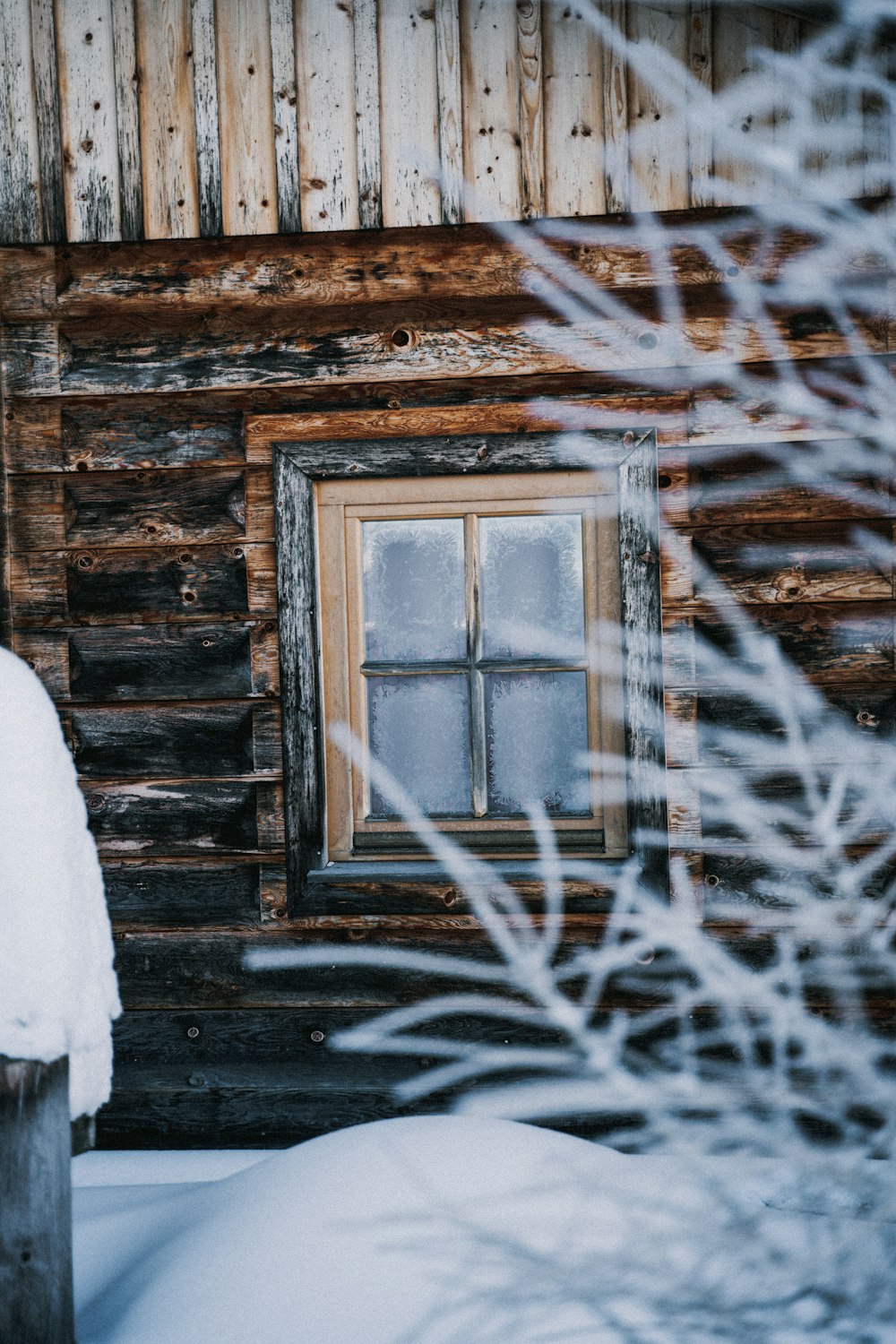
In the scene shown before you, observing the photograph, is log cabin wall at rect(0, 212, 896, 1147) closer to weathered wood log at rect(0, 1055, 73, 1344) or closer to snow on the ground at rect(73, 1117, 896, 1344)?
snow on the ground at rect(73, 1117, 896, 1344)

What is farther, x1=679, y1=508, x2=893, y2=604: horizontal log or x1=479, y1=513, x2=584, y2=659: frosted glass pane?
x1=479, y1=513, x2=584, y2=659: frosted glass pane

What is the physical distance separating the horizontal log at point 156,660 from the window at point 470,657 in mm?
190

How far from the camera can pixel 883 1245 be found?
35.1 inches

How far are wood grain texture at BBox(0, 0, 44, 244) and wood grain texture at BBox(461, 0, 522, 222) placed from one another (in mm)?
1102

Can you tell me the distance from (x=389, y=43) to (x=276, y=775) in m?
1.85

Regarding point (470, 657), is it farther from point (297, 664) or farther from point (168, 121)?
point (168, 121)

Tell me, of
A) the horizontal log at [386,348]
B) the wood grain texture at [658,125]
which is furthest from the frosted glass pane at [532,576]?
the wood grain texture at [658,125]

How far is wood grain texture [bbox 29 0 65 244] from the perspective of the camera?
2.37 metres

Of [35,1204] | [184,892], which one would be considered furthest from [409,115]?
[35,1204]

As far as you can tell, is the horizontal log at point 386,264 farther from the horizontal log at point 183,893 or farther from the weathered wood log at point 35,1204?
the weathered wood log at point 35,1204

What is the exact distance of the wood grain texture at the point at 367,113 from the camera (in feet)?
7.59

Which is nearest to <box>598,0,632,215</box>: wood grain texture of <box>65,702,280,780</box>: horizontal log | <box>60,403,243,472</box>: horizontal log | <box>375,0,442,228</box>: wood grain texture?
<box>375,0,442,228</box>: wood grain texture

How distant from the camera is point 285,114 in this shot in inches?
92.3

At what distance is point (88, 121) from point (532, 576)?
1623 millimetres
